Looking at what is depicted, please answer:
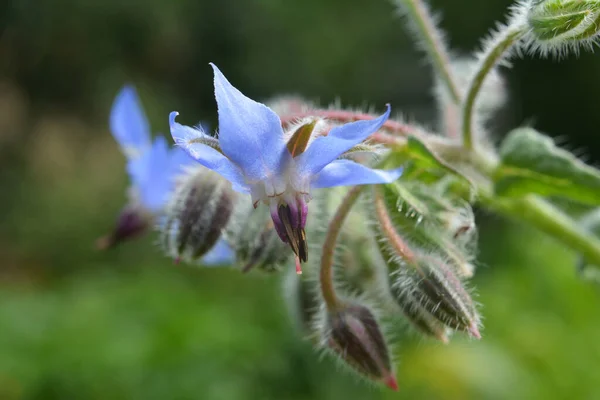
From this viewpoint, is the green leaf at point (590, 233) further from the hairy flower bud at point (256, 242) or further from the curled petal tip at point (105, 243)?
the curled petal tip at point (105, 243)

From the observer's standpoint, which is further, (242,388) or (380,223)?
(242,388)

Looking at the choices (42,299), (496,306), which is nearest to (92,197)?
(42,299)

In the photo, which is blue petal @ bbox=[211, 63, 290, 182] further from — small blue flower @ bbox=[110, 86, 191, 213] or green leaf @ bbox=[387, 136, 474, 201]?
small blue flower @ bbox=[110, 86, 191, 213]

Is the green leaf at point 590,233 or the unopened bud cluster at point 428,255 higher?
the green leaf at point 590,233

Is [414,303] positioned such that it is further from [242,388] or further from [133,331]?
→ [133,331]

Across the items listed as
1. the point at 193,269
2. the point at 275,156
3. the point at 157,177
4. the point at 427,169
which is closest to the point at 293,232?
the point at 275,156

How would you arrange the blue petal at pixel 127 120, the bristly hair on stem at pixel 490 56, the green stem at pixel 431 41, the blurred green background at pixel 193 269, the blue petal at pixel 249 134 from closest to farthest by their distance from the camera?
the blue petal at pixel 249 134
the bristly hair on stem at pixel 490 56
the green stem at pixel 431 41
the blue petal at pixel 127 120
the blurred green background at pixel 193 269

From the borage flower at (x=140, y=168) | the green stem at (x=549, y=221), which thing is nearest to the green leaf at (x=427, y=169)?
the green stem at (x=549, y=221)
